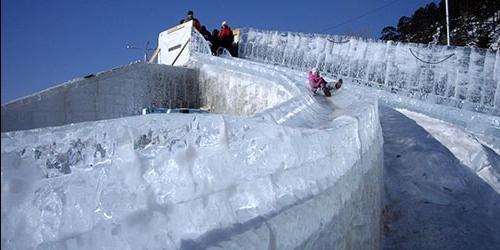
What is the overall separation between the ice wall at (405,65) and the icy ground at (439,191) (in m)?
3.82

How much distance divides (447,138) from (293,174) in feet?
17.2

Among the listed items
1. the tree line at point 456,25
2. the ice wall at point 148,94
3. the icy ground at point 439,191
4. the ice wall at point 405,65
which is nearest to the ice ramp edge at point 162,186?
the icy ground at point 439,191

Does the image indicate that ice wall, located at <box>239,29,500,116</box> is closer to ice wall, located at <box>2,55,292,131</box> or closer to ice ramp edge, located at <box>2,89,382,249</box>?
ice wall, located at <box>2,55,292,131</box>

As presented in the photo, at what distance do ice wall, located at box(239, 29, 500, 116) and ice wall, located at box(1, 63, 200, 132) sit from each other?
3027 millimetres

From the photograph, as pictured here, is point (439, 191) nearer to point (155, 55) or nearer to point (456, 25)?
point (155, 55)

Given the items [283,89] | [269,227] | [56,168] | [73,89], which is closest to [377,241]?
[269,227]

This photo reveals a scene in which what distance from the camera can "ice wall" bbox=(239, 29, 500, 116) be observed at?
995 cm

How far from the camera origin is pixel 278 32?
1302cm

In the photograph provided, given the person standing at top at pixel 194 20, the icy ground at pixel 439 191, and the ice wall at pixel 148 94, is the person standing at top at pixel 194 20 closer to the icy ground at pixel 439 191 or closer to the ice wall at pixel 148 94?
the ice wall at pixel 148 94

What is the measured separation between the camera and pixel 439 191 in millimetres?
5359

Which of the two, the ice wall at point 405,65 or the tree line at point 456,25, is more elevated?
the tree line at point 456,25

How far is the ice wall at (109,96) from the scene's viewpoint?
835 cm

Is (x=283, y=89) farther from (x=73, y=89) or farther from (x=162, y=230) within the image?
(x=162, y=230)

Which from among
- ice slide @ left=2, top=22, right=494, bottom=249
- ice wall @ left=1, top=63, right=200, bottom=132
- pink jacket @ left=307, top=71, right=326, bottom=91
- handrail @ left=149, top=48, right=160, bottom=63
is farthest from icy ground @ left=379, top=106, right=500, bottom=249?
handrail @ left=149, top=48, right=160, bottom=63
